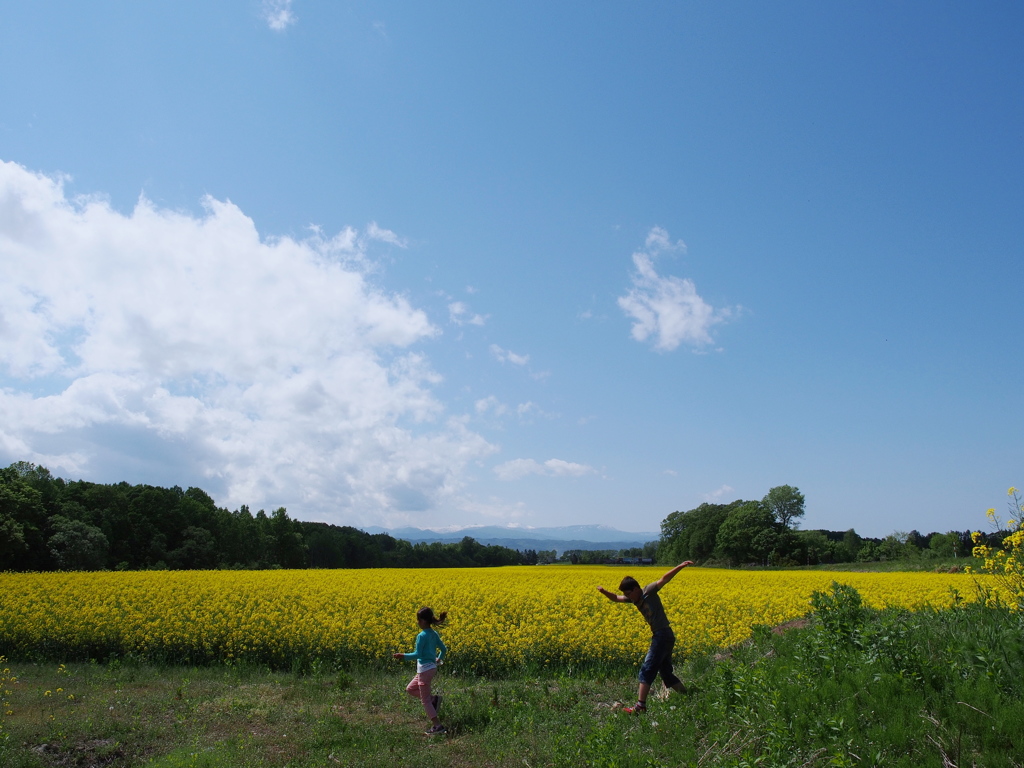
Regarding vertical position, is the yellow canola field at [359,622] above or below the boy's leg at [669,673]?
below

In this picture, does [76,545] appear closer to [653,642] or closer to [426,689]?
[426,689]

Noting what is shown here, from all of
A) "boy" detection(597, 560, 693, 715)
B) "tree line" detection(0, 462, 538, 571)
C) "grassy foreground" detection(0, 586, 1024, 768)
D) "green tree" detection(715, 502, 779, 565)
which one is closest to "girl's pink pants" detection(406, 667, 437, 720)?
"grassy foreground" detection(0, 586, 1024, 768)

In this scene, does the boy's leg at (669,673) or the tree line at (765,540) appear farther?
the tree line at (765,540)

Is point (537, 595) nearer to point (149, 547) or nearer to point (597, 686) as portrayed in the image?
point (597, 686)

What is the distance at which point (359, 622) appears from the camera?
1288 cm

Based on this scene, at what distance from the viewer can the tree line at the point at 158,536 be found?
3588 centimetres

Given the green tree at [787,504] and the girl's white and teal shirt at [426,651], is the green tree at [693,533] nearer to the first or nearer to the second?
the green tree at [787,504]

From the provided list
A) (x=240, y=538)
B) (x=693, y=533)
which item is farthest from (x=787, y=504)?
(x=240, y=538)

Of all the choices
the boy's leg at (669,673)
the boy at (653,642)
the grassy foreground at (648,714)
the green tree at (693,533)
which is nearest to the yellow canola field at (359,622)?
the grassy foreground at (648,714)

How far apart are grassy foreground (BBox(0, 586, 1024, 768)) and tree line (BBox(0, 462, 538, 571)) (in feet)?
107

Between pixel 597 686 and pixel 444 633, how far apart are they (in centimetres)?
422

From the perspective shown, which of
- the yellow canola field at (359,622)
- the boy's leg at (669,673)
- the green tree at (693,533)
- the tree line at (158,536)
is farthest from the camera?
the green tree at (693,533)

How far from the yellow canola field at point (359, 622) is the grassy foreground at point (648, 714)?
5.46ft

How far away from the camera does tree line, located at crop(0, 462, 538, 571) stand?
35.9m
